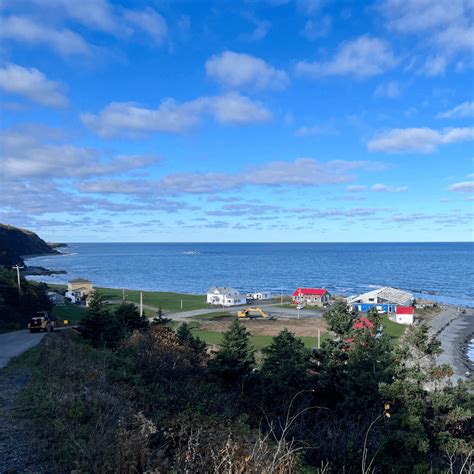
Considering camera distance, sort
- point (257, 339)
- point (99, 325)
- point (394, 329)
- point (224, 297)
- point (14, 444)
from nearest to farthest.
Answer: point (14, 444), point (99, 325), point (257, 339), point (394, 329), point (224, 297)

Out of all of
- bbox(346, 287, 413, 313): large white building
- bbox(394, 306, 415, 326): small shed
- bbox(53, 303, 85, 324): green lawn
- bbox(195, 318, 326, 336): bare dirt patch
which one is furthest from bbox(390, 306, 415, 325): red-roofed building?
bbox(53, 303, 85, 324): green lawn

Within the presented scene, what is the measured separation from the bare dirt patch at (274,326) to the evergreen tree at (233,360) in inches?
995

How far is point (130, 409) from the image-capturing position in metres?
7.77

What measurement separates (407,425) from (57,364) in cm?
1089

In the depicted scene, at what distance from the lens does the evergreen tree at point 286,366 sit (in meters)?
14.4

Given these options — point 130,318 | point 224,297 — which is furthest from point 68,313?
point 130,318

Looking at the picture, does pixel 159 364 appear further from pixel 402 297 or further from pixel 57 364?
pixel 402 297

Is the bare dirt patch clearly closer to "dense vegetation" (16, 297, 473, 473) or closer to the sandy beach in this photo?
the sandy beach

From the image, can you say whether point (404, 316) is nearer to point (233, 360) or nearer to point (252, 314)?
point (252, 314)

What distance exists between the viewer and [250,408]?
1361 cm

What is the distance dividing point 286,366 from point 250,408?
2133 mm

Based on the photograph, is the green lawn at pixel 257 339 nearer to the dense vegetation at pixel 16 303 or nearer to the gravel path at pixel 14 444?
the dense vegetation at pixel 16 303

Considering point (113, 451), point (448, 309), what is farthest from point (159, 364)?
point (448, 309)

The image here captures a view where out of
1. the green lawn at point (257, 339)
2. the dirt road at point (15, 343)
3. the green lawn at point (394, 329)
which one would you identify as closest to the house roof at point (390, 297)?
the green lawn at point (394, 329)
